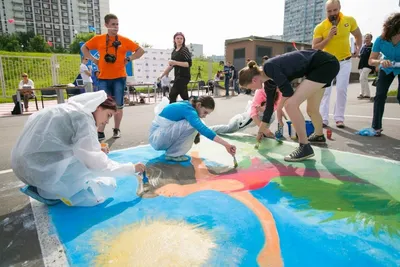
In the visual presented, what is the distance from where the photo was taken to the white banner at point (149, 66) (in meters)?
11.9

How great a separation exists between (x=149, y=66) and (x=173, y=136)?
9.84m

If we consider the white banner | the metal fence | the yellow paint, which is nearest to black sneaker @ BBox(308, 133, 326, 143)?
the yellow paint

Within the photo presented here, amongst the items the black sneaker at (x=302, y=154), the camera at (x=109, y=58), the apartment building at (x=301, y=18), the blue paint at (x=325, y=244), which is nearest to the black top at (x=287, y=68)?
the black sneaker at (x=302, y=154)

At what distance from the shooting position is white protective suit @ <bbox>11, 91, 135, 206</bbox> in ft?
5.41

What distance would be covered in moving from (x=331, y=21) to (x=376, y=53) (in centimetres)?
70

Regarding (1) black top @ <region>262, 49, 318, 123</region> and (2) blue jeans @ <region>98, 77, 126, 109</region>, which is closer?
(1) black top @ <region>262, 49, 318, 123</region>

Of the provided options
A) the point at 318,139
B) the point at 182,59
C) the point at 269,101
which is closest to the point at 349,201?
the point at 269,101

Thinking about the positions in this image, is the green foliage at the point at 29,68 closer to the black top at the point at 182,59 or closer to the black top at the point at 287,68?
the black top at the point at 182,59

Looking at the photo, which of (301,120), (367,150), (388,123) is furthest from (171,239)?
(388,123)

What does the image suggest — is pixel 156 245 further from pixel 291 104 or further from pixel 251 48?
pixel 251 48

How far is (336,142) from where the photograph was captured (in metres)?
3.53

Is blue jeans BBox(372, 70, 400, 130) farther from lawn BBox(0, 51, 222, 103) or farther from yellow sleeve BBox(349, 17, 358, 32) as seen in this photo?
lawn BBox(0, 51, 222, 103)

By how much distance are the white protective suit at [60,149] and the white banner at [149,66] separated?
407 inches

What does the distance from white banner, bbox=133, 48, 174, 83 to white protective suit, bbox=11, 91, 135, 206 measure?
33.9 feet
